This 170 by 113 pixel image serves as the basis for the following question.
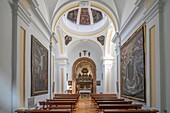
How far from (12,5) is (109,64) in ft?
61.4

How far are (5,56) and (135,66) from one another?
17.5 feet

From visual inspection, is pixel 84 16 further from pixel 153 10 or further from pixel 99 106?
pixel 153 10

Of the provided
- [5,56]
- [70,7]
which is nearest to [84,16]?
[70,7]

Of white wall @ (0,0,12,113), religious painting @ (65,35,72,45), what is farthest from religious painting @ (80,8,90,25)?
white wall @ (0,0,12,113)

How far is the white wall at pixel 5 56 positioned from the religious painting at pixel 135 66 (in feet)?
14.5

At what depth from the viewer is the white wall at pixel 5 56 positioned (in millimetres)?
5863

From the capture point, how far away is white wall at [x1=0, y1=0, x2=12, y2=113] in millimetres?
5863

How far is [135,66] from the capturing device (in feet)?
32.5

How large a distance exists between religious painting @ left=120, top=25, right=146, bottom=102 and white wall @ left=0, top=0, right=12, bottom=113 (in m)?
4.41

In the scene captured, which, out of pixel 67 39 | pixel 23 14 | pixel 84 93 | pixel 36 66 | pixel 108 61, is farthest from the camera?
pixel 84 93

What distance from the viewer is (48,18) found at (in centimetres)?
1369

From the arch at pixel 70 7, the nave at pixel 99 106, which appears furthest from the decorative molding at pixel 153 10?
the arch at pixel 70 7

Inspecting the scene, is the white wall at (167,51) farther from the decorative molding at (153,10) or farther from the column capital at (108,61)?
the column capital at (108,61)

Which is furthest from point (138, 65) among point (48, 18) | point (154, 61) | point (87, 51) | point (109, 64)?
point (87, 51)
